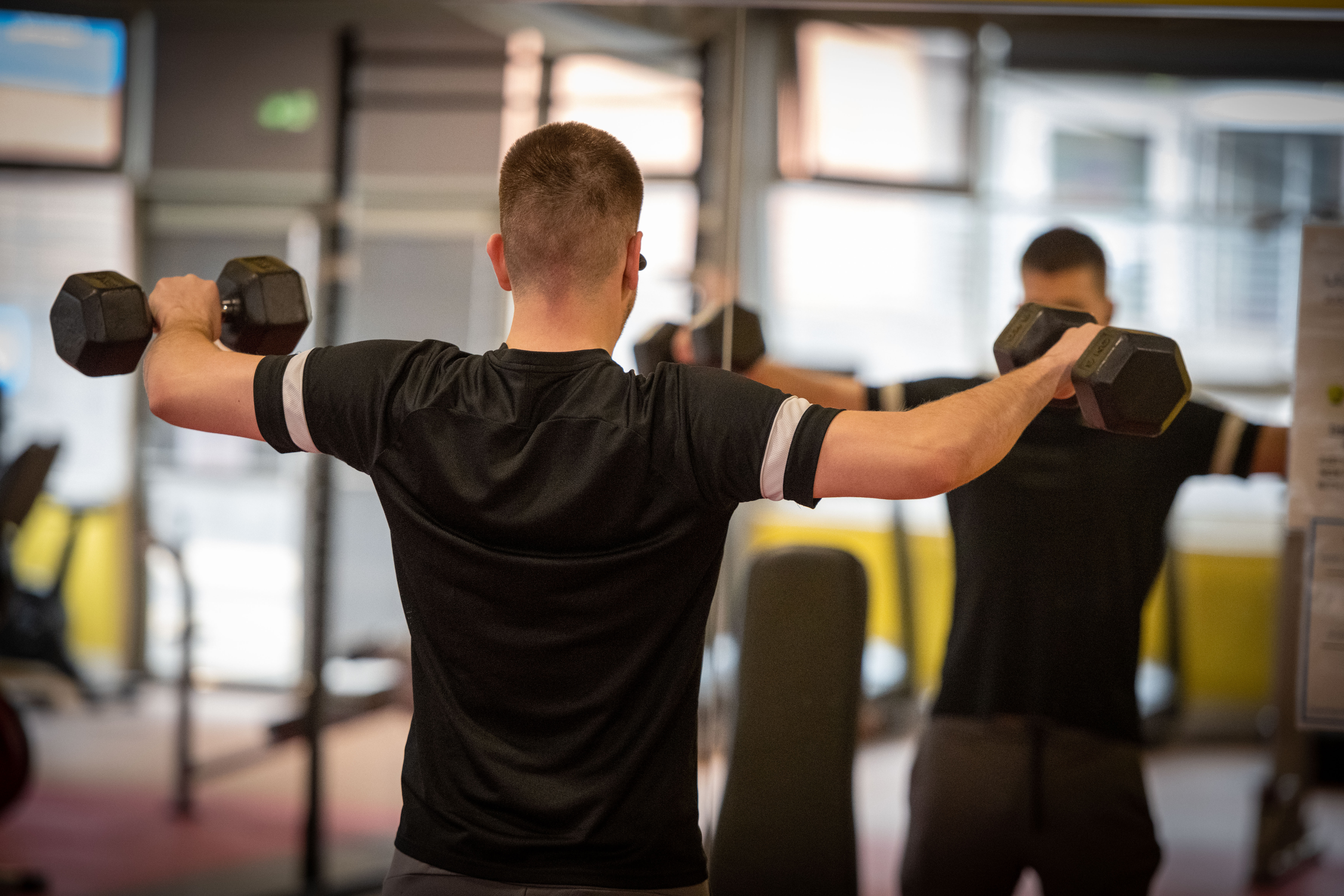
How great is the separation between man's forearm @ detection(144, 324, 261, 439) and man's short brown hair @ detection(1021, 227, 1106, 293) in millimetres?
1405

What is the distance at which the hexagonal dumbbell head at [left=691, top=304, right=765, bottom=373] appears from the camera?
195cm

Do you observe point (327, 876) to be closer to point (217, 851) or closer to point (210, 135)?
point (217, 851)

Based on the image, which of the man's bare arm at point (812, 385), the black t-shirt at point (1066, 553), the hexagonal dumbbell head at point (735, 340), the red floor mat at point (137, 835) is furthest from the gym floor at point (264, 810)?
the hexagonal dumbbell head at point (735, 340)

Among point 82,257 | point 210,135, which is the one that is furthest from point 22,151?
point 210,135

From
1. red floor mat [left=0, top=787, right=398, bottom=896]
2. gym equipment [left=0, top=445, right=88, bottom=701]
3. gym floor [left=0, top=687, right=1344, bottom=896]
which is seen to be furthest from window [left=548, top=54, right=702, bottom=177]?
gym equipment [left=0, top=445, right=88, bottom=701]

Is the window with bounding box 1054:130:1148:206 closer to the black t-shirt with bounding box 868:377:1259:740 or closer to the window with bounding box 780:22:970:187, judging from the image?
the window with bounding box 780:22:970:187

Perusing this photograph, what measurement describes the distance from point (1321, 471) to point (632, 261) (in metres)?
1.42

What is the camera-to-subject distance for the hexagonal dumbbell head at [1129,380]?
1349 millimetres

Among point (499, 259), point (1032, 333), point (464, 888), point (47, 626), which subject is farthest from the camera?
point (47, 626)

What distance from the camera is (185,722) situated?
136 inches

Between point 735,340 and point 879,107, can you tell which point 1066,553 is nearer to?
point 735,340

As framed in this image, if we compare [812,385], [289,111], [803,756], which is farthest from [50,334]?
[803,756]

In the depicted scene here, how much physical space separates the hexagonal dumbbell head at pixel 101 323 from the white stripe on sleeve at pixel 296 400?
421 millimetres

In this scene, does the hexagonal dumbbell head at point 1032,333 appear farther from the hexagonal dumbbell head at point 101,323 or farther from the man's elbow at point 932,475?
the hexagonal dumbbell head at point 101,323
